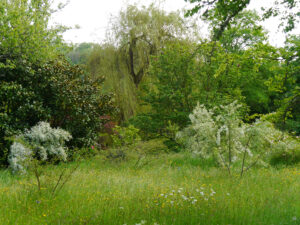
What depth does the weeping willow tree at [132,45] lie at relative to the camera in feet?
44.5

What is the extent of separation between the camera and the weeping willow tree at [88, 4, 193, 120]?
44.5ft

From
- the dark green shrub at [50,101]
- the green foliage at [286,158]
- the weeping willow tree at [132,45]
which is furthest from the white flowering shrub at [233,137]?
the weeping willow tree at [132,45]

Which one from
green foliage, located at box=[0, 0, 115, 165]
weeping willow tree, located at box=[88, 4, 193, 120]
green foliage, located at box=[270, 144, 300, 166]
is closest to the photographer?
green foliage, located at box=[0, 0, 115, 165]

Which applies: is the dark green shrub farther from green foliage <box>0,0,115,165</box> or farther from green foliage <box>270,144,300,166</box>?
green foliage <box>270,144,300,166</box>

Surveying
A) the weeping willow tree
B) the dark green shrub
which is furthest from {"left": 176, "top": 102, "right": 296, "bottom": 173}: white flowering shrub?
the weeping willow tree

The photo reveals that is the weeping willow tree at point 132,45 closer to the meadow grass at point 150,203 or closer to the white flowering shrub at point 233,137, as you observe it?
the white flowering shrub at point 233,137

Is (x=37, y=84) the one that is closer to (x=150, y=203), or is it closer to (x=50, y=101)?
(x=50, y=101)

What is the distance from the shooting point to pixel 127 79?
44.9 feet

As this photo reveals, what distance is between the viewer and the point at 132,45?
539 inches

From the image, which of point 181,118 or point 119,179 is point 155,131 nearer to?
point 181,118

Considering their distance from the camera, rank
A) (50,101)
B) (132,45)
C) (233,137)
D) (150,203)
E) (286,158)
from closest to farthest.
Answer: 1. (150,203)
2. (233,137)
3. (286,158)
4. (50,101)
5. (132,45)

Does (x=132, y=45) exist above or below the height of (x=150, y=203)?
above

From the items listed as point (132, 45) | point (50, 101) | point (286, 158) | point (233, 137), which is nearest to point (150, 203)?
point (233, 137)

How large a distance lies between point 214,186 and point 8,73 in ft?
23.3
